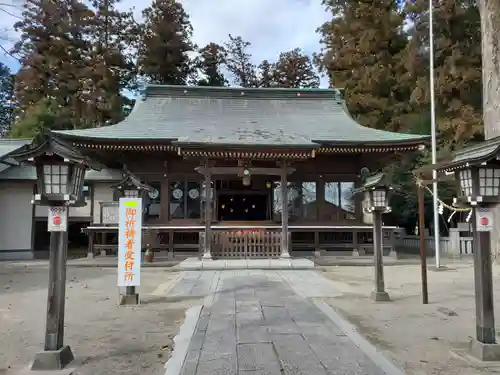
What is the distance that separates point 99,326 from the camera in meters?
5.56

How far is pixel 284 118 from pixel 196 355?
46.3 ft

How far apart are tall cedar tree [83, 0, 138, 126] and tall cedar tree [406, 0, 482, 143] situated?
17.2m

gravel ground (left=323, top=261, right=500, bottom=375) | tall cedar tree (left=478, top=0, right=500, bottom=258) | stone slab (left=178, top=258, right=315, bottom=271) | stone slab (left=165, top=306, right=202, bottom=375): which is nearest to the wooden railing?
stone slab (left=178, top=258, right=315, bottom=271)

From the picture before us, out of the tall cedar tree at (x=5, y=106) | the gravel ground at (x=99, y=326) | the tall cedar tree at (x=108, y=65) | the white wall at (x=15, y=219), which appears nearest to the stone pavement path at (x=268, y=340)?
the gravel ground at (x=99, y=326)

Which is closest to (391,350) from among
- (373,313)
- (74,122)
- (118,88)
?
(373,313)

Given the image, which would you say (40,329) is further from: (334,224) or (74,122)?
(74,122)

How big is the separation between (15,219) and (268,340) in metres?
14.6

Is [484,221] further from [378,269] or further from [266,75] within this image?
[266,75]

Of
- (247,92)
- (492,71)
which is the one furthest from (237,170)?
(492,71)

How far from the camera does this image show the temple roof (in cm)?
1324

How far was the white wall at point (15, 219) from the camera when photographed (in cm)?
1563

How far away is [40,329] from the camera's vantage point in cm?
550

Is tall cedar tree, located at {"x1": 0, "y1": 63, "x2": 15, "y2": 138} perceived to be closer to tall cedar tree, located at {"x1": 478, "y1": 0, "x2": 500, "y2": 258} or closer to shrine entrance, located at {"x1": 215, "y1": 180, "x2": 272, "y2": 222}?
shrine entrance, located at {"x1": 215, "y1": 180, "x2": 272, "y2": 222}

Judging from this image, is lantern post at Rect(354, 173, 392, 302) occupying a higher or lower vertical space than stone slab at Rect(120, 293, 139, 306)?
higher
